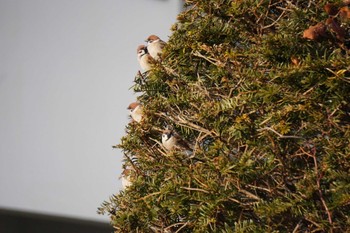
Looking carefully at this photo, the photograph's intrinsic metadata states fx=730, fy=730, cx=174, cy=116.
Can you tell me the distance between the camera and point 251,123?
4.50 feet

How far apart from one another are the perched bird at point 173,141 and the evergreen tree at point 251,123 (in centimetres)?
1

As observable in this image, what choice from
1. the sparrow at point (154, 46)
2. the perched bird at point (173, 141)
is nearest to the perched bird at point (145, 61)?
the sparrow at point (154, 46)

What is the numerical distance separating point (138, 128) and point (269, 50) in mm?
421

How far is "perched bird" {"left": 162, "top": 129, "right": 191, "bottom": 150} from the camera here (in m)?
1.53

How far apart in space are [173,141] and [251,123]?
23cm

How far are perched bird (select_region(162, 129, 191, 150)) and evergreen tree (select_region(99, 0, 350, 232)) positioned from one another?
1cm

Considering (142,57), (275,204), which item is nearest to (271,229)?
(275,204)

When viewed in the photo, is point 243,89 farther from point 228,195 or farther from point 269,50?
point 228,195

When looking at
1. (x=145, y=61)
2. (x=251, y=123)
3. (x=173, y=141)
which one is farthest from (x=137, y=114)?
(x=251, y=123)

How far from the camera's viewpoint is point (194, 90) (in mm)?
1526

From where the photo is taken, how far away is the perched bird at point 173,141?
5.02 feet

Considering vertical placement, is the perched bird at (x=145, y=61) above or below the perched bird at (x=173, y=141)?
above

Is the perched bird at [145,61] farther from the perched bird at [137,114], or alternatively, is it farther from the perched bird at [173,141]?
the perched bird at [173,141]

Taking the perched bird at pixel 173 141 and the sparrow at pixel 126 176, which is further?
the sparrow at pixel 126 176
